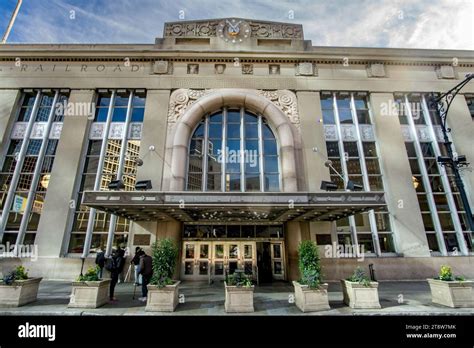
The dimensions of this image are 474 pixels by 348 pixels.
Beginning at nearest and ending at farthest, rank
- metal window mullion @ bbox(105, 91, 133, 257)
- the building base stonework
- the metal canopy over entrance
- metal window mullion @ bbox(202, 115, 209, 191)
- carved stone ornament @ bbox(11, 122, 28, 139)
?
the metal canopy over entrance < the building base stonework < metal window mullion @ bbox(105, 91, 133, 257) < metal window mullion @ bbox(202, 115, 209, 191) < carved stone ornament @ bbox(11, 122, 28, 139)

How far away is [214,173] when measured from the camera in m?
15.7

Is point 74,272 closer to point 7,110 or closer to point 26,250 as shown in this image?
point 26,250

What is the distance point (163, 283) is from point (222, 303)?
2.55m

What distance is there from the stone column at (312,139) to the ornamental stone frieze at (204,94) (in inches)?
19.4

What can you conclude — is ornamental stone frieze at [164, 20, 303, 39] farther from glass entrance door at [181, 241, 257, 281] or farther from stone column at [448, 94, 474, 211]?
glass entrance door at [181, 241, 257, 281]

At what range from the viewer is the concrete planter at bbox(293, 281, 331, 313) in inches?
313

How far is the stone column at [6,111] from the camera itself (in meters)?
16.0

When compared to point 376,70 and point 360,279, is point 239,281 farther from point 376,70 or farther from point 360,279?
point 376,70

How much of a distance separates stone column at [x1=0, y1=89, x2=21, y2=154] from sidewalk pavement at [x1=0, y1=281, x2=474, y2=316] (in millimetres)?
11090

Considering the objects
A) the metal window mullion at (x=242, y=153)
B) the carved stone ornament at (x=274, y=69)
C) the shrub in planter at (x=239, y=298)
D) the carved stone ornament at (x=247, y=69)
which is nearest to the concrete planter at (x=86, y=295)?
the shrub in planter at (x=239, y=298)

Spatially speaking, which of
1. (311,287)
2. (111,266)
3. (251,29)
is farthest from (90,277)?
(251,29)

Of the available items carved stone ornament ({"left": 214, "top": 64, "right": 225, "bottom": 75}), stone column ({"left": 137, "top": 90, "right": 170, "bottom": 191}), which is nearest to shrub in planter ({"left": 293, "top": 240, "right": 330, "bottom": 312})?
stone column ({"left": 137, "top": 90, "right": 170, "bottom": 191})

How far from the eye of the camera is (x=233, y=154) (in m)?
16.1

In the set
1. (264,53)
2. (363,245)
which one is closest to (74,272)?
(363,245)
